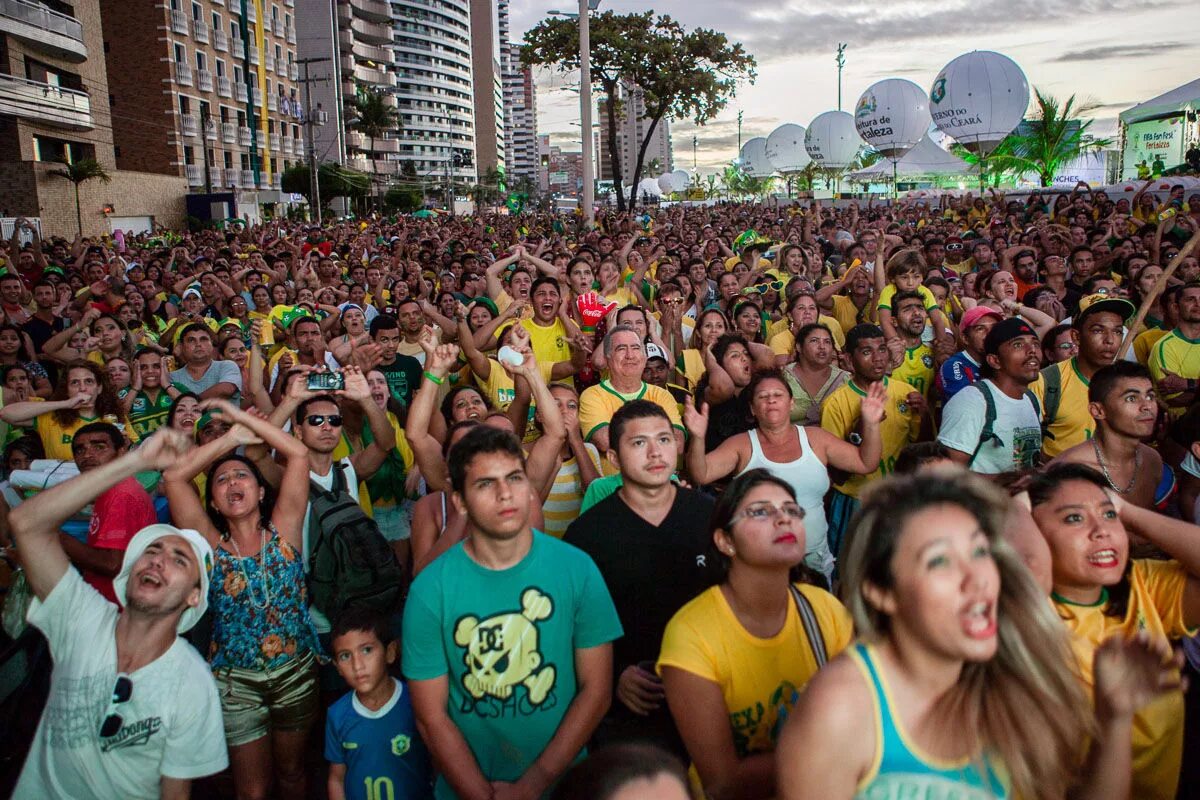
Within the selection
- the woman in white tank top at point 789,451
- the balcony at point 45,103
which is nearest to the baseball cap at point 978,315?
the woman in white tank top at point 789,451

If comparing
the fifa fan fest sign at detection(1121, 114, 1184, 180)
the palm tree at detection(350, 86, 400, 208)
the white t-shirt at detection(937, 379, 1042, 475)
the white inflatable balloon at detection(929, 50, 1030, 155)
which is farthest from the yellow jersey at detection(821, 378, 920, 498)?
the palm tree at detection(350, 86, 400, 208)

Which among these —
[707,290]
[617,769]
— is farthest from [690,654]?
[707,290]

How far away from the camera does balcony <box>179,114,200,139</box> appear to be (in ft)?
138

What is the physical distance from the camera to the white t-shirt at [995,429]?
159 inches

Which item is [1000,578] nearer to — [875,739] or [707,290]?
[875,739]

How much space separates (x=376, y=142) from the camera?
3438 inches

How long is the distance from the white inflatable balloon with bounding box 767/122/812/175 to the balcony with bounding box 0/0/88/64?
31621 millimetres

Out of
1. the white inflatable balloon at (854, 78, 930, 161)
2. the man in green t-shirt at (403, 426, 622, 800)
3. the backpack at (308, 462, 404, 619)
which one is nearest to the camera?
the man in green t-shirt at (403, 426, 622, 800)

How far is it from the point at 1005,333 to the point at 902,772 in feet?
10.2

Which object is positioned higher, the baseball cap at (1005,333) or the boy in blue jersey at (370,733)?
the baseball cap at (1005,333)

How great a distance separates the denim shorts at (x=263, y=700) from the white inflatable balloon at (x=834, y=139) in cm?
3381

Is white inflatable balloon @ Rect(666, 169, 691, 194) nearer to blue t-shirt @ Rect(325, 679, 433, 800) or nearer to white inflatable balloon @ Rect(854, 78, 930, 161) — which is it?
white inflatable balloon @ Rect(854, 78, 930, 161)

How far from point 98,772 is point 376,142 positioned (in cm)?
9193

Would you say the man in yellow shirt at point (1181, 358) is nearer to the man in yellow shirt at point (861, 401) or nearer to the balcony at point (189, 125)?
the man in yellow shirt at point (861, 401)
